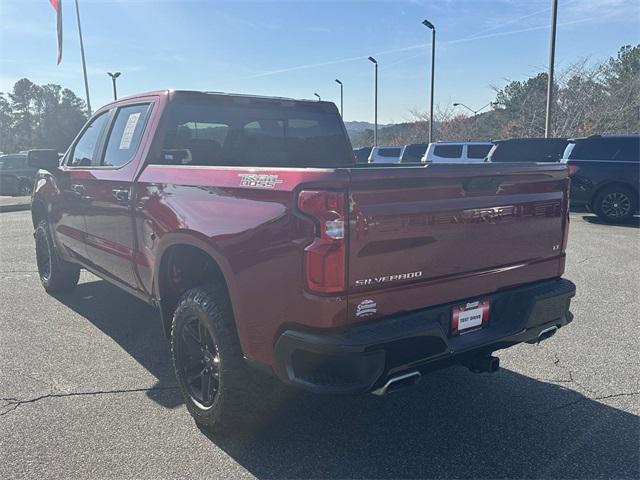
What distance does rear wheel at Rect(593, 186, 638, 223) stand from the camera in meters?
11.2

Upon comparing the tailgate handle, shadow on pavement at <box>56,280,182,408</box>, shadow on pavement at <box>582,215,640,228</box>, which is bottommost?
shadow on pavement at <box>56,280,182,408</box>

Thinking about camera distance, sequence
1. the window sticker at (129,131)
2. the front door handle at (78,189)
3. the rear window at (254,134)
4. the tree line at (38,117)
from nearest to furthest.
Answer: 1. the rear window at (254,134)
2. the window sticker at (129,131)
3. the front door handle at (78,189)
4. the tree line at (38,117)

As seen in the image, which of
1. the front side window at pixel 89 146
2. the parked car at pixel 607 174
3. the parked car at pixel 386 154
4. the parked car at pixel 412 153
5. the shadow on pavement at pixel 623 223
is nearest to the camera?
the front side window at pixel 89 146

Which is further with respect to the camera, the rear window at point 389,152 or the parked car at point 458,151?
the rear window at point 389,152

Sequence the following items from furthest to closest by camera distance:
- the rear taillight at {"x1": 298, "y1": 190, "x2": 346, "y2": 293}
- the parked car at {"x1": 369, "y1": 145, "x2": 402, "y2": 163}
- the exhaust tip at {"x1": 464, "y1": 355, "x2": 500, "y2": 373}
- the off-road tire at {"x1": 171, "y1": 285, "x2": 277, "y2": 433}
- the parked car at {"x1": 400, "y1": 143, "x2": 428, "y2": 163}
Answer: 1. the parked car at {"x1": 369, "y1": 145, "x2": 402, "y2": 163}
2. the parked car at {"x1": 400, "y1": 143, "x2": 428, "y2": 163}
3. the exhaust tip at {"x1": 464, "y1": 355, "x2": 500, "y2": 373}
4. the off-road tire at {"x1": 171, "y1": 285, "x2": 277, "y2": 433}
5. the rear taillight at {"x1": 298, "y1": 190, "x2": 346, "y2": 293}

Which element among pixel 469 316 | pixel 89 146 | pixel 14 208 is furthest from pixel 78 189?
pixel 14 208

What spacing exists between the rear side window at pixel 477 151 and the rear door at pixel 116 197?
14916mm

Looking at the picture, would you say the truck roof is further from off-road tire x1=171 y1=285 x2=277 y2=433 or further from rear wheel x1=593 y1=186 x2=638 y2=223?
rear wheel x1=593 y1=186 x2=638 y2=223

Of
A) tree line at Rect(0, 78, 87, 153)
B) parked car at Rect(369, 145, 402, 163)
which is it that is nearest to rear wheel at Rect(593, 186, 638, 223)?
parked car at Rect(369, 145, 402, 163)

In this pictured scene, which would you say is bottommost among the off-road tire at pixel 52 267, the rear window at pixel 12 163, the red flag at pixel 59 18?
the off-road tire at pixel 52 267

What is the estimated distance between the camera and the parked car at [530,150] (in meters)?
13.9

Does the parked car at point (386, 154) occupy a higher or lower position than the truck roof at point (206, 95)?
lower

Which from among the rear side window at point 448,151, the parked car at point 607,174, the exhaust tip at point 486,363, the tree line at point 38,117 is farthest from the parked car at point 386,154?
the tree line at point 38,117

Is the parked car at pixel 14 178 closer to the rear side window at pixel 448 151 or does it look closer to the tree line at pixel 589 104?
the rear side window at pixel 448 151
